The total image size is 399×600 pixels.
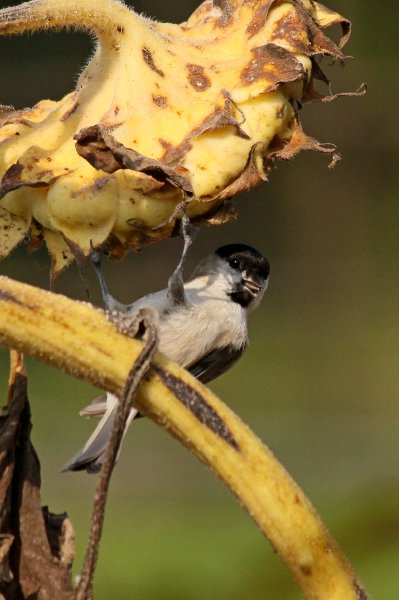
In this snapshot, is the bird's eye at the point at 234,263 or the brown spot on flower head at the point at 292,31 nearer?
the brown spot on flower head at the point at 292,31

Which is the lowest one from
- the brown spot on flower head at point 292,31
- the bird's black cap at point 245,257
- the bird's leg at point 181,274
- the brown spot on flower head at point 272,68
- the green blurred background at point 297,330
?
the green blurred background at point 297,330

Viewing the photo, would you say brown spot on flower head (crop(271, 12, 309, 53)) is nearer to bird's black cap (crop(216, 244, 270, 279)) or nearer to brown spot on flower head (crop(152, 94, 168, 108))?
brown spot on flower head (crop(152, 94, 168, 108))

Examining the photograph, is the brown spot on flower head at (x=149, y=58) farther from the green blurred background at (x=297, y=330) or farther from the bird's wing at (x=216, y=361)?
the green blurred background at (x=297, y=330)

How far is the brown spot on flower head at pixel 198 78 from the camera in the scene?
1160mm

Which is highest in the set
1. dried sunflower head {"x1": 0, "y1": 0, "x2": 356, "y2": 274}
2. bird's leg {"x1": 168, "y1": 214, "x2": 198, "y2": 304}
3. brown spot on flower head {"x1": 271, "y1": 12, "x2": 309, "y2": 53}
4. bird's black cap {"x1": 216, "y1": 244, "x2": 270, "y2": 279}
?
brown spot on flower head {"x1": 271, "y1": 12, "x2": 309, "y2": 53}

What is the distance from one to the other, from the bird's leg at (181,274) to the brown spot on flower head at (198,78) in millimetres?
112

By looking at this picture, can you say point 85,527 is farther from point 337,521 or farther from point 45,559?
point 45,559

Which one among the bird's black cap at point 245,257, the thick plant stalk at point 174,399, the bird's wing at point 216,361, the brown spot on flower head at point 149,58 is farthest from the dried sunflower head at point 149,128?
the bird's black cap at point 245,257

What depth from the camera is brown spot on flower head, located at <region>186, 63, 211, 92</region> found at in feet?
3.81

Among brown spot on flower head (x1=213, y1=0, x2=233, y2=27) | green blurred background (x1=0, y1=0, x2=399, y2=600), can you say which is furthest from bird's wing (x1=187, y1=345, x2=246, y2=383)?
brown spot on flower head (x1=213, y1=0, x2=233, y2=27)

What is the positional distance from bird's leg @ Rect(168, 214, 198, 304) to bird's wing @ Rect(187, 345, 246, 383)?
16cm

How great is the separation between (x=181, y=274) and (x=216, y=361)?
29 centimetres

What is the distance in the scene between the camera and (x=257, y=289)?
2223 millimetres

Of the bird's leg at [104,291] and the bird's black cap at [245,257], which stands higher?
the bird's leg at [104,291]
